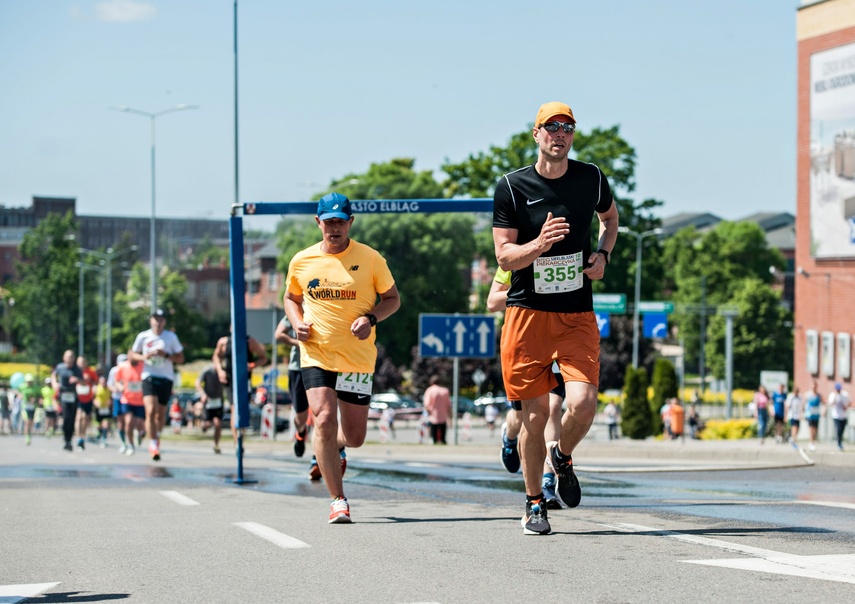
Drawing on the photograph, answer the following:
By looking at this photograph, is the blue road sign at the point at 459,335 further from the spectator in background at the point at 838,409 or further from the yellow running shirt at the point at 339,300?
the yellow running shirt at the point at 339,300

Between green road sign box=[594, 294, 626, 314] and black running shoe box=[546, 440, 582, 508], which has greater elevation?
green road sign box=[594, 294, 626, 314]

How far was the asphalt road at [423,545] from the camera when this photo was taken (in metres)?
5.46

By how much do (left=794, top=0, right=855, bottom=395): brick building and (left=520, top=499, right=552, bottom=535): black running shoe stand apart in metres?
49.2

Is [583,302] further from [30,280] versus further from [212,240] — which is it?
[212,240]

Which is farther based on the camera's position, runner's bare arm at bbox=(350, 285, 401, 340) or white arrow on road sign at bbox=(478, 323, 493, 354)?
white arrow on road sign at bbox=(478, 323, 493, 354)

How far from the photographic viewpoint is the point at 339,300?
28.2 ft

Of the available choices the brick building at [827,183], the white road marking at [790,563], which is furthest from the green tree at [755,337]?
the white road marking at [790,563]

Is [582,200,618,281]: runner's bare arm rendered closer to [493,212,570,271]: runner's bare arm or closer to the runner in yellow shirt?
[493,212,570,271]: runner's bare arm

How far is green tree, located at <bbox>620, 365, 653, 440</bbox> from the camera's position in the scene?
169 feet

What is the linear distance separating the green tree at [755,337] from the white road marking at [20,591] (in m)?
105

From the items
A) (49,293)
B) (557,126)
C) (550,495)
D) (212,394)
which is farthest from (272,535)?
(49,293)

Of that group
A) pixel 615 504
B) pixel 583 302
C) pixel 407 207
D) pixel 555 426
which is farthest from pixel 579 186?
pixel 407 207

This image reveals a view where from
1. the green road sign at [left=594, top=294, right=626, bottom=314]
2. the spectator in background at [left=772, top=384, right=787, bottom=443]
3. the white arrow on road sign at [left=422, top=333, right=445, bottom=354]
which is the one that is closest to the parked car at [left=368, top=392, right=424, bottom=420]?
the green road sign at [left=594, top=294, right=626, bottom=314]

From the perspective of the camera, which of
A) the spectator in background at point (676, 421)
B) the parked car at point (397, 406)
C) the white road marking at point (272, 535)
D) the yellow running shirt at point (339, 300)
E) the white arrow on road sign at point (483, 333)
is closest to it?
the white road marking at point (272, 535)
